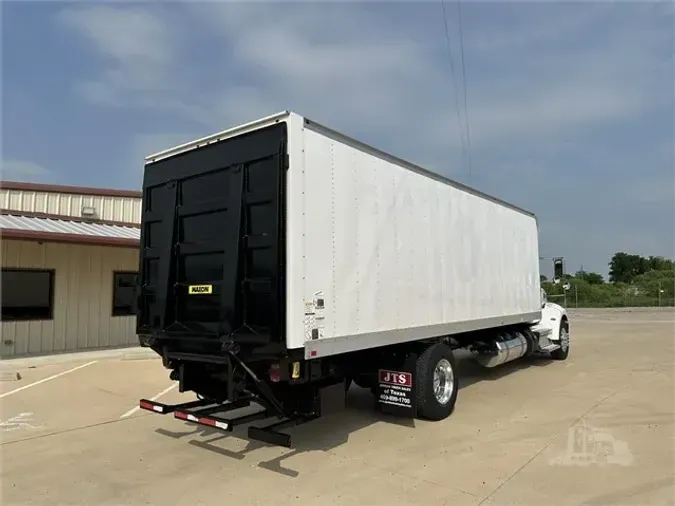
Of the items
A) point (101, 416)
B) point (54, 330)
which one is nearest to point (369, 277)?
point (101, 416)

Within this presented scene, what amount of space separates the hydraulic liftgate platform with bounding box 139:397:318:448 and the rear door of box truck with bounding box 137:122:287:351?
0.71 m

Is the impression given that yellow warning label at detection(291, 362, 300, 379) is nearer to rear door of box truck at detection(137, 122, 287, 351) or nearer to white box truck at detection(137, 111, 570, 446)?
white box truck at detection(137, 111, 570, 446)

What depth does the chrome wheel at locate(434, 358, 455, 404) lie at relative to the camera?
729 cm

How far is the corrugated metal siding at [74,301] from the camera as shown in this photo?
13.7 metres

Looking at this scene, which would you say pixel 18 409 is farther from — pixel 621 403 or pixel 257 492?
pixel 621 403

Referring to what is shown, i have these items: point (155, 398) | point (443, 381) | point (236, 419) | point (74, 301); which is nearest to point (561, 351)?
point (443, 381)

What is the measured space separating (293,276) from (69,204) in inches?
563

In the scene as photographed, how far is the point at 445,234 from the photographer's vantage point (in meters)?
7.89

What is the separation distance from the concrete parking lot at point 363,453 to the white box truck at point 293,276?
49 cm

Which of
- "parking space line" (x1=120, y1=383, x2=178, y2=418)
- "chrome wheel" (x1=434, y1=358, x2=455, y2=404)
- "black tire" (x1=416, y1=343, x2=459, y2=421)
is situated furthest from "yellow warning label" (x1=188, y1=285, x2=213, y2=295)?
"chrome wheel" (x1=434, y1=358, x2=455, y2=404)

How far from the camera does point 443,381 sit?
7.53 meters

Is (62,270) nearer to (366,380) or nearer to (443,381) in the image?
(366,380)

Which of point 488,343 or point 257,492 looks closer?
point 257,492

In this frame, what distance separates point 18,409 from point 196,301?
4.40 metres
